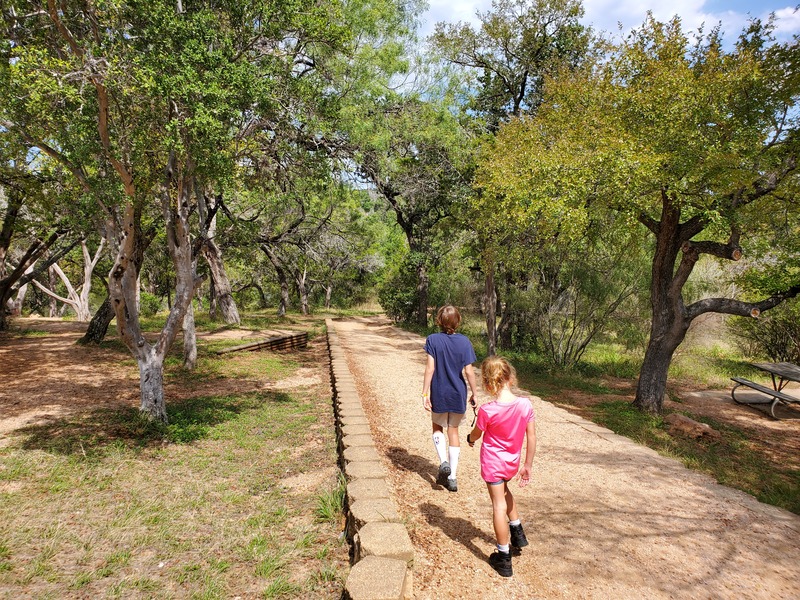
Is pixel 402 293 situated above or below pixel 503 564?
A: above

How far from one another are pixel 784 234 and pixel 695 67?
3719mm

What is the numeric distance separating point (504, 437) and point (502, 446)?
70 mm

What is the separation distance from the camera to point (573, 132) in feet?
29.1

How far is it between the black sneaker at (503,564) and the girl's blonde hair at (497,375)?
3.68ft

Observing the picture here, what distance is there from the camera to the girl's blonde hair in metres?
3.11

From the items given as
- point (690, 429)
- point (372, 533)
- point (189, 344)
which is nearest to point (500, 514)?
point (372, 533)

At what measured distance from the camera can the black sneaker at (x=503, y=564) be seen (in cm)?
301


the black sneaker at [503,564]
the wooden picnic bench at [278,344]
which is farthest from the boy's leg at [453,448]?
the wooden picnic bench at [278,344]

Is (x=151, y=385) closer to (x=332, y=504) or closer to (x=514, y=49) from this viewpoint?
(x=332, y=504)

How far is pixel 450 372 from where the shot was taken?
4.03 m

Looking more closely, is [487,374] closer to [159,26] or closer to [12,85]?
[159,26]

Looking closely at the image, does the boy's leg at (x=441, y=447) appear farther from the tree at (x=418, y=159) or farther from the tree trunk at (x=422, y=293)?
the tree trunk at (x=422, y=293)

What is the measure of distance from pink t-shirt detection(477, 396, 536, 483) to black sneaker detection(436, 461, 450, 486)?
136 centimetres

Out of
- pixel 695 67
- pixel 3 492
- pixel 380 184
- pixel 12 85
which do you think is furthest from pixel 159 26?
pixel 380 184
